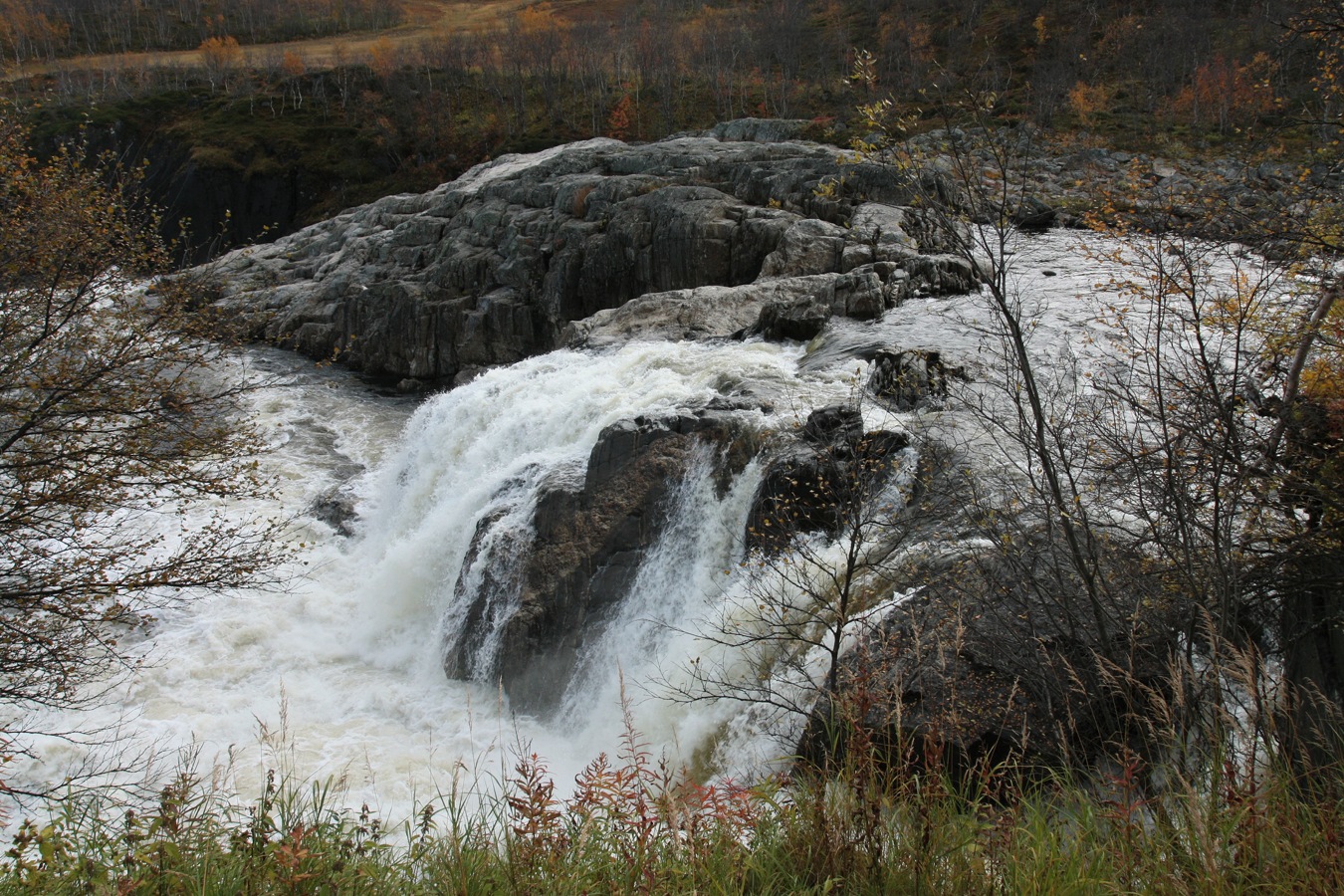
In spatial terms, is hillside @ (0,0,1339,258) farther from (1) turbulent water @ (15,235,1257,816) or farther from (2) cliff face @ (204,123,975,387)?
(1) turbulent water @ (15,235,1257,816)

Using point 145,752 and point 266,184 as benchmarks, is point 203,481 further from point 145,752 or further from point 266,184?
point 266,184

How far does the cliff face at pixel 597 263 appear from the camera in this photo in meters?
22.1

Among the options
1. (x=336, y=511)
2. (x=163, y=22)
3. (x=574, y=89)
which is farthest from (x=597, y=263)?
(x=163, y=22)

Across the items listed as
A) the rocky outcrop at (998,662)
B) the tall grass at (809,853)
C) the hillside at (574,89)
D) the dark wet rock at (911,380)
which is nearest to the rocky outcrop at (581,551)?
the dark wet rock at (911,380)

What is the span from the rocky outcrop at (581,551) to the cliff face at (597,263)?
7191 millimetres

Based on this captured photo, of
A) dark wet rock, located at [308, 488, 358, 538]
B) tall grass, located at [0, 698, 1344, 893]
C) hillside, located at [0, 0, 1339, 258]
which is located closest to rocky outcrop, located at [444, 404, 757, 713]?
dark wet rock, located at [308, 488, 358, 538]

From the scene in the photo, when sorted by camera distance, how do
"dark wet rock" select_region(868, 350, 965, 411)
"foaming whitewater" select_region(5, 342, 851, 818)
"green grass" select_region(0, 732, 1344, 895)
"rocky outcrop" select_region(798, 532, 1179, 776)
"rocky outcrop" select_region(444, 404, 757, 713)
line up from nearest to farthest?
1. "green grass" select_region(0, 732, 1344, 895)
2. "rocky outcrop" select_region(798, 532, 1179, 776)
3. "foaming whitewater" select_region(5, 342, 851, 818)
4. "rocky outcrop" select_region(444, 404, 757, 713)
5. "dark wet rock" select_region(868, 350, 965, 411)

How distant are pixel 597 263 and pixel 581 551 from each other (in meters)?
18.6

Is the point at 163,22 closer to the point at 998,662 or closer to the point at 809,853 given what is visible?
the point at 998,662

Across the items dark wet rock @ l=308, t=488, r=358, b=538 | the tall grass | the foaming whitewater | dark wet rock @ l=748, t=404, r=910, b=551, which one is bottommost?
dark wet rock @ l=308, t=488, r=358, b=538

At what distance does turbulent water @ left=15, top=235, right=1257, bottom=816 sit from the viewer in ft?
36.1

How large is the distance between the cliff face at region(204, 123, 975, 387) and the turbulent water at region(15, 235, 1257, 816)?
2384 millimetres

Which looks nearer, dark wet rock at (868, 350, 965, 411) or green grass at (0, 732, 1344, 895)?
green grass at (0, 732, 1344, 895)

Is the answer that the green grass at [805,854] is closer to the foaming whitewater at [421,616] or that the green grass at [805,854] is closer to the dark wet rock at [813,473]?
the foaming whitewater at [421,616]
